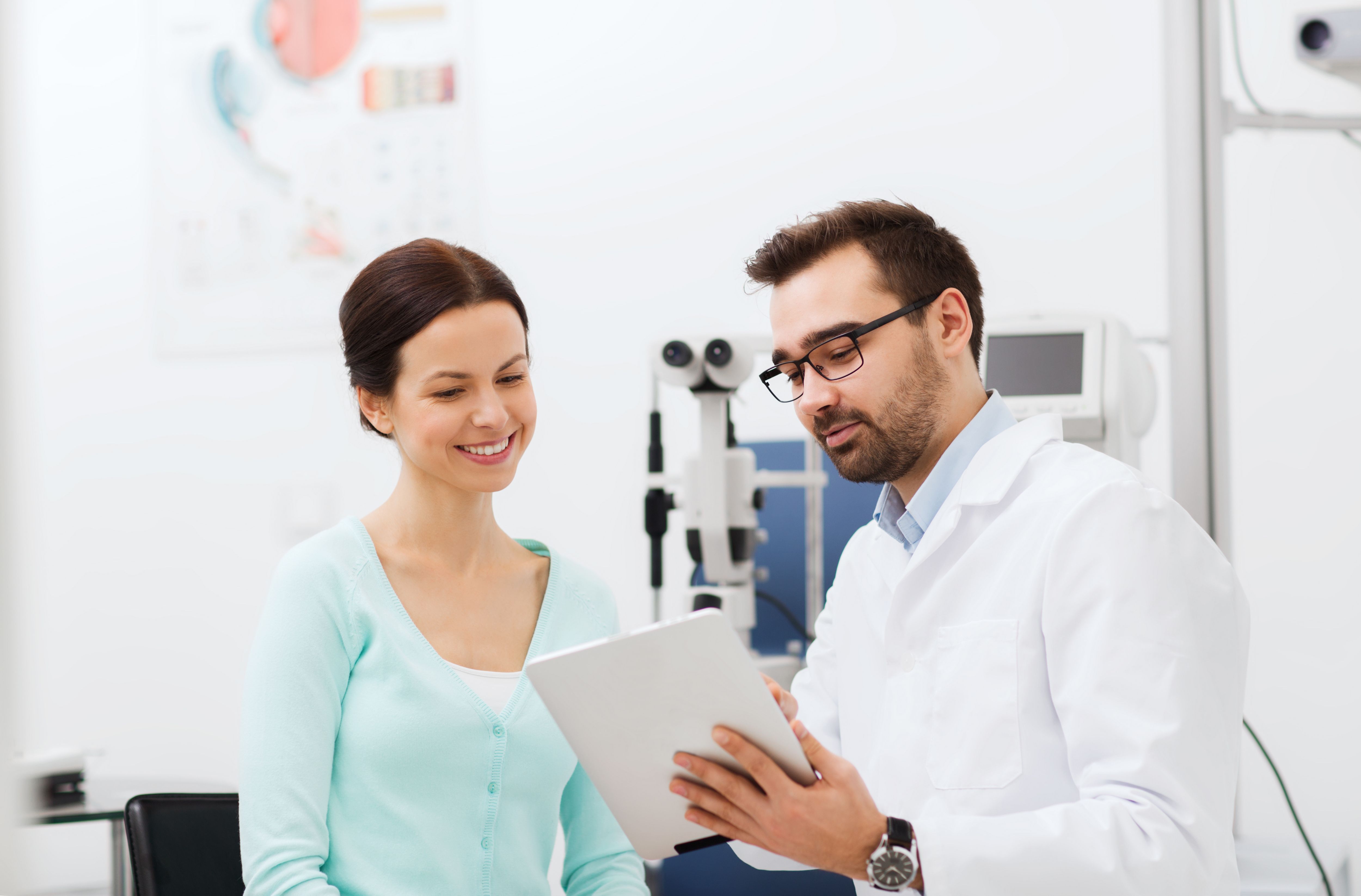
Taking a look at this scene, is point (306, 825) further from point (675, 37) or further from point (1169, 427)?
point (675, 37)

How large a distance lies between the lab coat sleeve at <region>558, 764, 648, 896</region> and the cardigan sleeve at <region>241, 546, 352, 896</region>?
0.29 meters

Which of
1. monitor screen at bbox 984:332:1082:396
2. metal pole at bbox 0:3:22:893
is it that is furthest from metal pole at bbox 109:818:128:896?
metal pole at bbox 0:3:22:893

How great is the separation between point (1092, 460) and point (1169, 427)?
1437mm

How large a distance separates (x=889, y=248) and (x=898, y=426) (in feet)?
0.67

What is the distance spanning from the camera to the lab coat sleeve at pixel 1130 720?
90 cm

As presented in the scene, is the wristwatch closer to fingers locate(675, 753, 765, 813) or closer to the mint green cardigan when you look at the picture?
fingers locate(675, 753, 765, 813)

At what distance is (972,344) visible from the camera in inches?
53.2

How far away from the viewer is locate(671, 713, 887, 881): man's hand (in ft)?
3.02

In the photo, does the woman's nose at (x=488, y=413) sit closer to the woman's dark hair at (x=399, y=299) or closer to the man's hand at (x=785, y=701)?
the woman's dark hair at (x=399, y=299)

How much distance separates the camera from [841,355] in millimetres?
1252

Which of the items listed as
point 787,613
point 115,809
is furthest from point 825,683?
point 115,809

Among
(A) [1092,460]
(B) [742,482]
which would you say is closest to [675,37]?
(B) [742,482]

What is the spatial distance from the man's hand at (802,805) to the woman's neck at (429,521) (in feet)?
1.48

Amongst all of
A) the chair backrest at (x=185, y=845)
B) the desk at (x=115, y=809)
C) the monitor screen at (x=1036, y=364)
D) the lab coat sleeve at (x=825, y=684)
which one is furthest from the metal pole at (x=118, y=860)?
the monitor screen at (x=1036, y=364)
